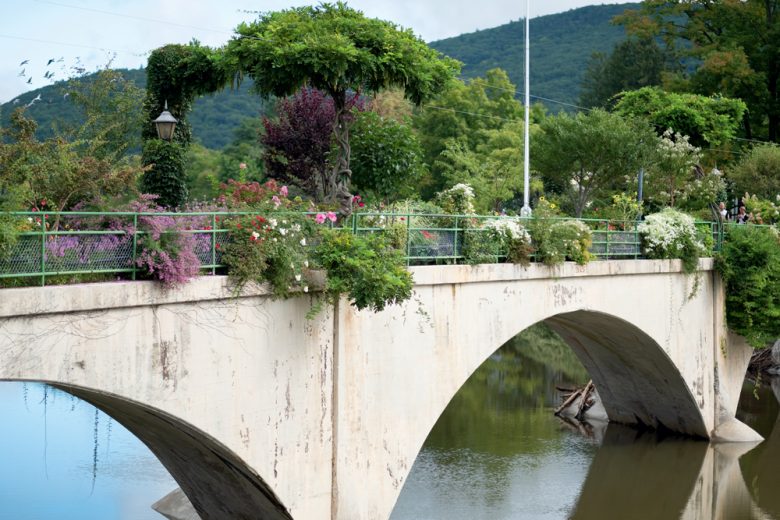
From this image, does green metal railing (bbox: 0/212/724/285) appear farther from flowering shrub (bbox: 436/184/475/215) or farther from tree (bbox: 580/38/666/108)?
tree (bbox: 580/38/666/108)

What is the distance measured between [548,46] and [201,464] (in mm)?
102070

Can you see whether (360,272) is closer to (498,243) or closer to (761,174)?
(498,243)

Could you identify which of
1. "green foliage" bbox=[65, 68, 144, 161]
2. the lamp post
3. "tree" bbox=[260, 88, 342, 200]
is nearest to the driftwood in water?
"tree" bbox=[260, 88, 342, 200]

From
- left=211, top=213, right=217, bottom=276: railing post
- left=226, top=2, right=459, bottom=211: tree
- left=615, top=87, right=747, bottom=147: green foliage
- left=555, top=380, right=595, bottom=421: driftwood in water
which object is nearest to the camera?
left=211, top=213, right=217, bottom=276: railing post

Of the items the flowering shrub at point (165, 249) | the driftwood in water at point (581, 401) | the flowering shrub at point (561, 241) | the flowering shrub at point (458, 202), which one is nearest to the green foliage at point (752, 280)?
the driftwood in water at point (581, 401)

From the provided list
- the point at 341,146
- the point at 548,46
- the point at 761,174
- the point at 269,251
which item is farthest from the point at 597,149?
the point at 548,46

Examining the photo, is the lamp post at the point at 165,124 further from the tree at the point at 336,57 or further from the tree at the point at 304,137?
the tree at the point at 304,137

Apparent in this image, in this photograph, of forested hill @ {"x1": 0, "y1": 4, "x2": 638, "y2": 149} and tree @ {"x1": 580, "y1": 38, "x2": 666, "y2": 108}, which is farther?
forested hill @ {"x1": 0, "y1": 4, "x2": 638, "y2": 149}

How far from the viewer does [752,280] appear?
20.8 m

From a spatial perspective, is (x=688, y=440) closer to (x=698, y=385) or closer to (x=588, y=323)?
(x=698, y=385)

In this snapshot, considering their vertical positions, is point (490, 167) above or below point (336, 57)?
above

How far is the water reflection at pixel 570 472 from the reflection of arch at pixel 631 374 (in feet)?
1.44

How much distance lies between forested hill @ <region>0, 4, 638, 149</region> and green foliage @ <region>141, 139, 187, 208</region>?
4910 cm

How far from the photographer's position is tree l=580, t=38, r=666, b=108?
59.5 m
